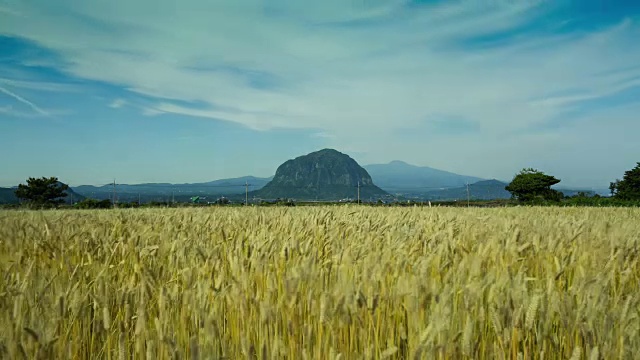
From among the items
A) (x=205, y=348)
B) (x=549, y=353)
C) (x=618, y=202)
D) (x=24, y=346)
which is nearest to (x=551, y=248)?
(x=549, y=353)

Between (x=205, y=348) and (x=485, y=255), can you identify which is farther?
(x=485, y=255)

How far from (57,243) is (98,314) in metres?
2.60

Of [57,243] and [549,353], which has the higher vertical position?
[57,243]

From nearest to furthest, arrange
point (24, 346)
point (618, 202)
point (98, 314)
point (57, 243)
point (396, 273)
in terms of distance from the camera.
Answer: point (24, 346) → point (98, 314) → point (396, 273) → point (57, 243) → point (618, 202)

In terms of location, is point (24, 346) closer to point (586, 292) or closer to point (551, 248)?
point (586, 292)

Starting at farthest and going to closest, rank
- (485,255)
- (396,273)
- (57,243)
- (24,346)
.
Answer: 1. (57,243)
2. (485,255)
3. (396,273)
4. (24,346)

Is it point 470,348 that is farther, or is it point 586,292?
point 586,292

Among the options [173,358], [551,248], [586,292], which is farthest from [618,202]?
[173,358]

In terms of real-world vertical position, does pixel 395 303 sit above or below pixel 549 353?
above

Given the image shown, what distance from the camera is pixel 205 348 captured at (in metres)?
1.61

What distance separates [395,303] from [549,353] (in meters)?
0.67

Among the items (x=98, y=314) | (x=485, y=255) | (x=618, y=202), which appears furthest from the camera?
(x=618, y=202)

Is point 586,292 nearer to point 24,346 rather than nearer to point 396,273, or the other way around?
point 396,273

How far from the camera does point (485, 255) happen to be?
345 centimetres
